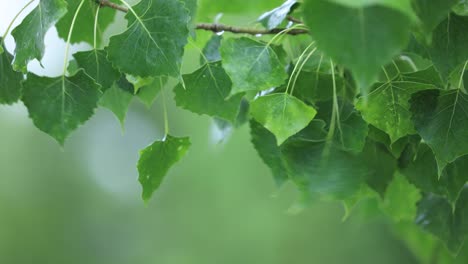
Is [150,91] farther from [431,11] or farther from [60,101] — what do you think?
[431,11]

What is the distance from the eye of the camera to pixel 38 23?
626mm

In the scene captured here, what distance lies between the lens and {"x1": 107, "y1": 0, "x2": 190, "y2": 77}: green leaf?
63 cm

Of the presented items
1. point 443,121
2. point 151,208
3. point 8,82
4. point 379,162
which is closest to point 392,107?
point 443,121

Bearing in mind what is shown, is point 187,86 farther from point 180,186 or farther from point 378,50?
point 180,186

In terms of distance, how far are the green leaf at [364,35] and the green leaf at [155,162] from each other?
32cm

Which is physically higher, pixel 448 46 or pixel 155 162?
pixel 448 46

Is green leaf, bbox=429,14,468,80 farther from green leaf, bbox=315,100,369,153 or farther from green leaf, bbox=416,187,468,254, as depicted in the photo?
green leaf, bbox=416,187,468,254

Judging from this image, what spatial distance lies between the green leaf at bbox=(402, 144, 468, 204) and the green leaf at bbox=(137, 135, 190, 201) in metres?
0.27

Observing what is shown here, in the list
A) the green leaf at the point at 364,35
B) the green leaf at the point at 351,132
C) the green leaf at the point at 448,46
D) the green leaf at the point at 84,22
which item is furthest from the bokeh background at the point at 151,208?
the green leaf at the point at 364,35

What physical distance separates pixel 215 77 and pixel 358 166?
0.20 meters

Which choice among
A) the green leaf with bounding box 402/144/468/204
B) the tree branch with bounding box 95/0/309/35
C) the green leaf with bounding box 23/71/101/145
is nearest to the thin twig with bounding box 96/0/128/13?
the tree branch with bounding box 95/0/309/35

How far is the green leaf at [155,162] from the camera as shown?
2.28ft

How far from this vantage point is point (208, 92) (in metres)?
0.73

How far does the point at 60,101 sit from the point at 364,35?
323 millimetres
